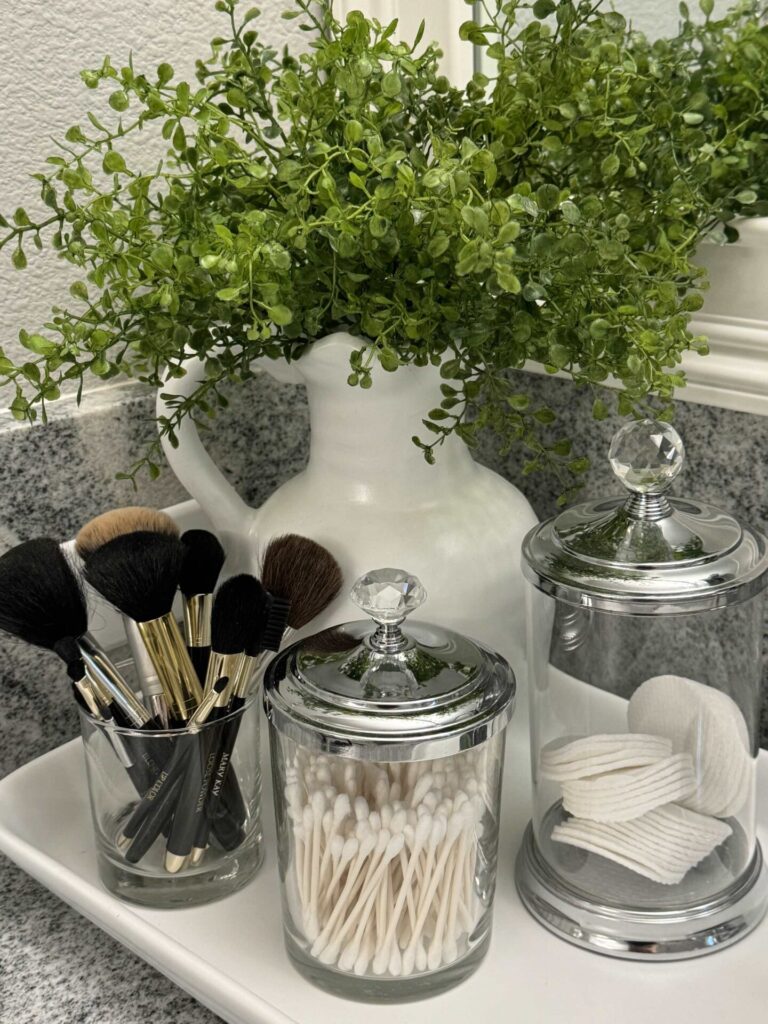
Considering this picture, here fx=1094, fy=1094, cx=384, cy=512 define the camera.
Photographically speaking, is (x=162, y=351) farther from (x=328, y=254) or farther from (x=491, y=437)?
(x=491, y=437)

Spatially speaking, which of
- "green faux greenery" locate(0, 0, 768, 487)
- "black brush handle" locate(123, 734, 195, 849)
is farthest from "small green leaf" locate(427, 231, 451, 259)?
"black brush handle" locate(123, 734, 195, 849)

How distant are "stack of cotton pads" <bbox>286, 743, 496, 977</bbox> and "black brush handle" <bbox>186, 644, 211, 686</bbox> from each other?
0.09 meters

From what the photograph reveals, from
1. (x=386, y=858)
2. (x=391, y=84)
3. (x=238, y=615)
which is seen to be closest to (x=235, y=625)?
(x=238, y=615)

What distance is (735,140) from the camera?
0.48 meters

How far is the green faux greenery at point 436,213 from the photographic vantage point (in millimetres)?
387

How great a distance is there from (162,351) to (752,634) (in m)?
0.27

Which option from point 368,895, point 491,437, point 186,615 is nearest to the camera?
point 368,895

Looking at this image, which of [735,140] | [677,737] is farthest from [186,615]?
[735,140]

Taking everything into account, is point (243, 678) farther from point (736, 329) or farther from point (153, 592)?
point (736, 329)

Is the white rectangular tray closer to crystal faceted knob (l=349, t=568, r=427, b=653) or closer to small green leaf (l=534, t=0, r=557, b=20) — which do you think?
crystal faceted knob (l=349, t=568, r=427, b=653)

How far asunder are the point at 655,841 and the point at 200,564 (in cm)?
22

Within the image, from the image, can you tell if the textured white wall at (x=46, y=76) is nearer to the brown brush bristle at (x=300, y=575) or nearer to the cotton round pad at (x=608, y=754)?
the brown brush bristle at (x=300, y=575)

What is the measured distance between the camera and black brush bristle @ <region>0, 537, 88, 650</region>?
1.40 ft

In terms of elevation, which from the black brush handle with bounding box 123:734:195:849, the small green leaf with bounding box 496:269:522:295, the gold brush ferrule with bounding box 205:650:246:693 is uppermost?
the small green leaf with bounding box 496:269:522:295
